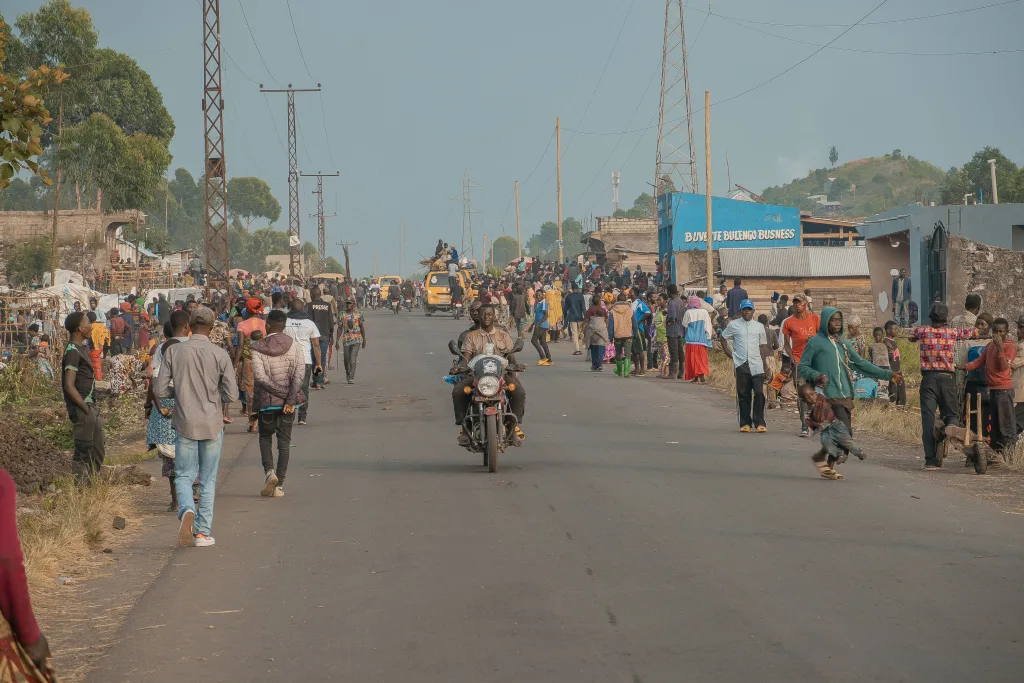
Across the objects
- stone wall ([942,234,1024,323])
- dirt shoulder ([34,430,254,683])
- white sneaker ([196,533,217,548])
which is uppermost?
stone wall ([942,234,1024,323])

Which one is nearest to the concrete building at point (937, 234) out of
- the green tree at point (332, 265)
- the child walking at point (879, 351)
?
the child walking at point (879, 351)

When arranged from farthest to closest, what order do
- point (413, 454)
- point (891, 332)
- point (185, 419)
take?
point (891, 332)
point (413, 454)
point (185, 419)

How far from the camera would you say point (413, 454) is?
1495 cm

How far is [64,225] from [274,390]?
195 ft

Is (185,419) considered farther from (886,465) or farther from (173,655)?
(886,465)

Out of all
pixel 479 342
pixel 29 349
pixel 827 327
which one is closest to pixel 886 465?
pixel 827 327

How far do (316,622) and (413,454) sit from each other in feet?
25.6

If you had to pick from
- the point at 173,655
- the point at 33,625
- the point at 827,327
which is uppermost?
the point at 827,327

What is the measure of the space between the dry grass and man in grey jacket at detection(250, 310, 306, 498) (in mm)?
1297

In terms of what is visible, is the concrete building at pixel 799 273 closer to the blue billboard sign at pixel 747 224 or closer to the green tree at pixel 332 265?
the blue billboard sign at pixel 747 224

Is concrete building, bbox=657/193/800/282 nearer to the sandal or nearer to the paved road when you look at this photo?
the paved road

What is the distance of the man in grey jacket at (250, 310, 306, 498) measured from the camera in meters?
11.8

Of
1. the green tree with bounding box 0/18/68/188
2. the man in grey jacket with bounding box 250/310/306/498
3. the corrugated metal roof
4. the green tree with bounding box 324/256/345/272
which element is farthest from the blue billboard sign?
the green tree with bounding box 324/256/345/272

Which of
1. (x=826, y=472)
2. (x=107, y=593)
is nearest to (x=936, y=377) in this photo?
(x=826, y=472)
